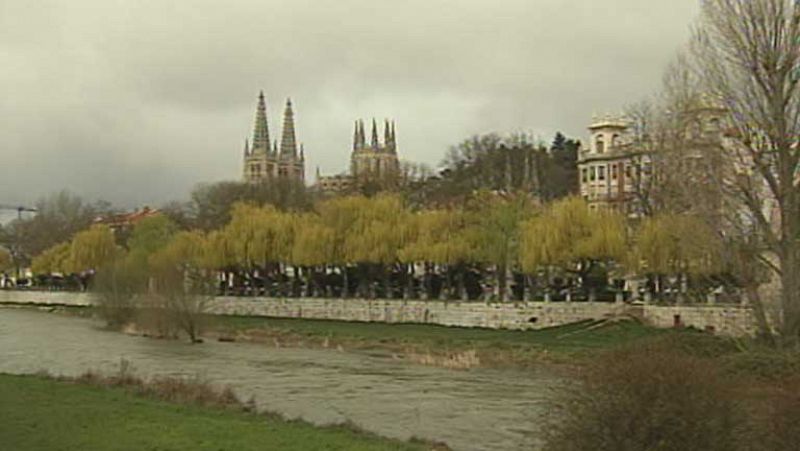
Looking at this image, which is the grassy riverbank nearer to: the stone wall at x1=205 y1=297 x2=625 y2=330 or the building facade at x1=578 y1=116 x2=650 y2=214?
the stone wall at x1=205 y1=297 x2=625 y2=330

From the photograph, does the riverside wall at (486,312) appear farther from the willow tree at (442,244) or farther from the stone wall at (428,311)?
the willow tree at (442,244)

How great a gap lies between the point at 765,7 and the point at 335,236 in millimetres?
37672

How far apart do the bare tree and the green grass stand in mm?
16858

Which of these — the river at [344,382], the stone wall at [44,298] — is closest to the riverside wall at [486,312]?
the river at [344,382]

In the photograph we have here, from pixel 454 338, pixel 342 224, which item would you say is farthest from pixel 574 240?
pixel 342 224

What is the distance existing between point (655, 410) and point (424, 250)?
47.4m

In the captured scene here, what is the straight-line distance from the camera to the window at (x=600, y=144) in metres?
88.6

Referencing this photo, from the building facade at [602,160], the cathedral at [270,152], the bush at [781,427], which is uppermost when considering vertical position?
the cathedral at [270,152]

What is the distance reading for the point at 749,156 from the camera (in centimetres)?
3155

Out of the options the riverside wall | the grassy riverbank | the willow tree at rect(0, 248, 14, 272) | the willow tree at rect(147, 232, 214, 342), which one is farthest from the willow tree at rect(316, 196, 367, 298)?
the willow tree at rect(0, 248, 14, 272)

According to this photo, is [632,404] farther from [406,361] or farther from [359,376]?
[406,361]

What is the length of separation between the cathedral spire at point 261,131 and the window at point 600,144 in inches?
4053

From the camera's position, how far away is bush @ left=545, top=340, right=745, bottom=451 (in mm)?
12414

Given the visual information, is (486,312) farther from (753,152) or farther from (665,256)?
(753,152)
